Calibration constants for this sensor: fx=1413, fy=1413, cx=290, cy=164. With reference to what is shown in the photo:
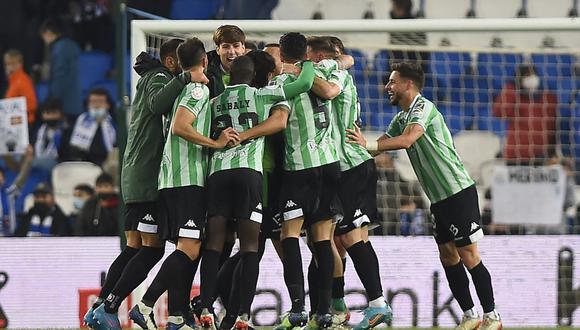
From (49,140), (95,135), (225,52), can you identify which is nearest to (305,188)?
(225,52)

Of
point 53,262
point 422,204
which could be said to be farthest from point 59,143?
point 422,204

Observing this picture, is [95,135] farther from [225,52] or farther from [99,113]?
[225,52]

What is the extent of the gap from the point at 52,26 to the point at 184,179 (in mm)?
7737

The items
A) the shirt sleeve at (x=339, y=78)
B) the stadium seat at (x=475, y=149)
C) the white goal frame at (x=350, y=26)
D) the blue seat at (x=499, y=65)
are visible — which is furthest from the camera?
the stadium seat at (x=475, y=149)

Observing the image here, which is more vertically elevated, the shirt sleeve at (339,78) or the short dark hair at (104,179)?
the shirt sleeve at (339,78)

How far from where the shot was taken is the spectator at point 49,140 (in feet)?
51.2

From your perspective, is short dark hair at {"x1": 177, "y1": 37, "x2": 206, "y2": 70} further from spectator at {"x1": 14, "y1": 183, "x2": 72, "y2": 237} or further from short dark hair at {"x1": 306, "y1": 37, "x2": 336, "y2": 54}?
spectator at {"x1": 14, "y1": 183, "x2": 72, "y2": 237}

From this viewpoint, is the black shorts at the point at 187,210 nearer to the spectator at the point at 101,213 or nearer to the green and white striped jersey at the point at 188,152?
the green and white striped jersey at the point at 188,152

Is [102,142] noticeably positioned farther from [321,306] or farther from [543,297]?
[321,306]

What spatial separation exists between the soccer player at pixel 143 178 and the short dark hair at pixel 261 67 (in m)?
0.51

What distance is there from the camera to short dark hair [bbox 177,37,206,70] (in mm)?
9078

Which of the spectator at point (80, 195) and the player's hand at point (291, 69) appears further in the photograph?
the spectator at point (80, 195)

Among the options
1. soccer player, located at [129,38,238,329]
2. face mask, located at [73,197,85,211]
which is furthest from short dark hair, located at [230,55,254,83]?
face mask, located at [73,197,85,211]

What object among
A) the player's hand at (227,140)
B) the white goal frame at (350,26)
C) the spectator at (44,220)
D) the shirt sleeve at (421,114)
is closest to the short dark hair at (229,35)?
the player's hand at (227,140)
